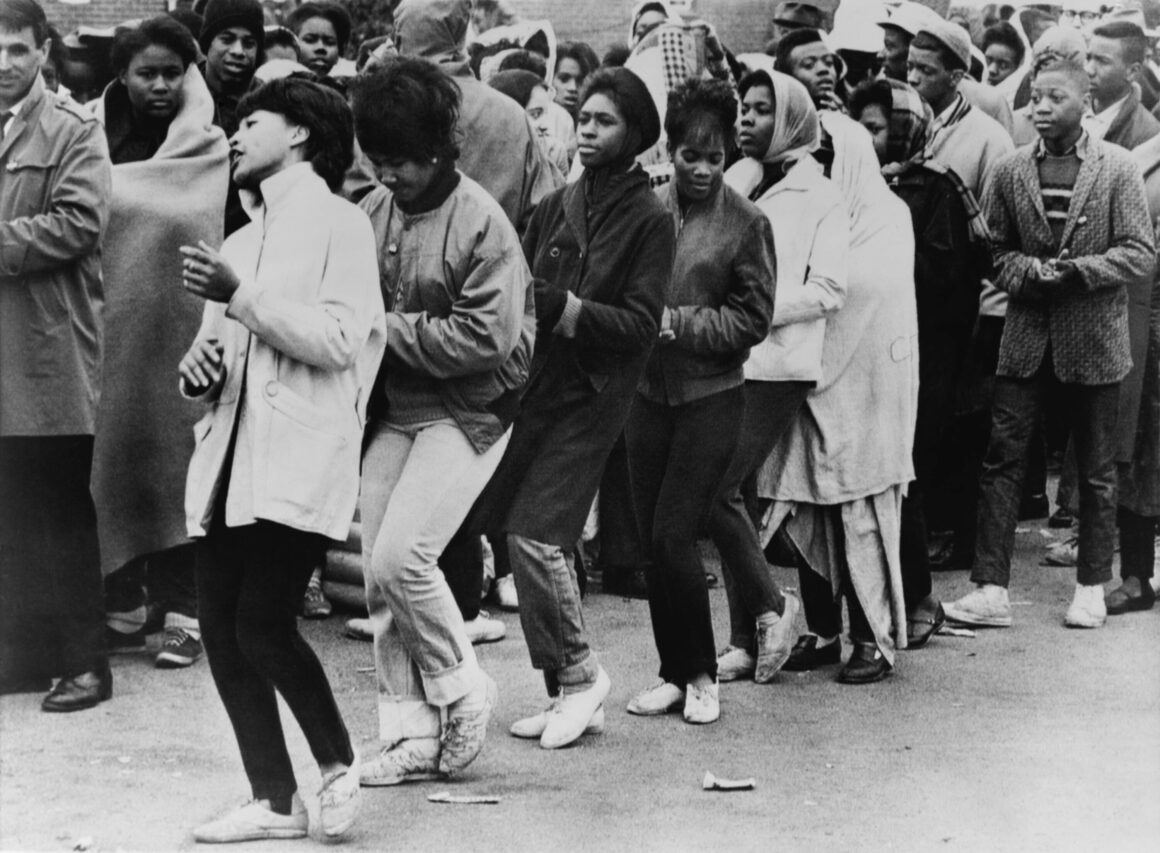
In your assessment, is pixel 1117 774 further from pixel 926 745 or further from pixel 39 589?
pixel 39 589

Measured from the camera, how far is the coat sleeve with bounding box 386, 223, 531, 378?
5.27m

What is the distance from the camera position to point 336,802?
495cm

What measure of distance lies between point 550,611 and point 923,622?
2106 millimetres

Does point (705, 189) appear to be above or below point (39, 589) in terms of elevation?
above

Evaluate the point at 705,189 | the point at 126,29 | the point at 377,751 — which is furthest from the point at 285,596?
the point at 126,29

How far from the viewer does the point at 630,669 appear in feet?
22.8

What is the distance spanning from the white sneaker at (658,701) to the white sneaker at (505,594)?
57.0 inches

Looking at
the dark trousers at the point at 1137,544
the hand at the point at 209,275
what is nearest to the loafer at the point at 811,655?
the dark trousers at the point at 1137,544

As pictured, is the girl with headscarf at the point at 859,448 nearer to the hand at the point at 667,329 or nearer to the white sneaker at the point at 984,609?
the white sneaker at the point at 984,609

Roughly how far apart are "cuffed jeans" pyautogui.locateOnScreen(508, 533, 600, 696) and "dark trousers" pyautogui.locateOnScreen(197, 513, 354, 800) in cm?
99

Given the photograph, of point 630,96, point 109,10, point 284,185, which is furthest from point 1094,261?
point 109,10

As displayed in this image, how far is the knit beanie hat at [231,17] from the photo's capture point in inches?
295

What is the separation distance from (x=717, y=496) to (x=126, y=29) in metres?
2.51

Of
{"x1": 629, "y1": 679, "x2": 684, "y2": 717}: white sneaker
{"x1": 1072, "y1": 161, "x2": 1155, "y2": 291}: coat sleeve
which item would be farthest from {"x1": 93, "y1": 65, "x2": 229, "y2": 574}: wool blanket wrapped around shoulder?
{"x1": 1072, "y1": 161, "x2": 1155, "y2": 291}: coat sleeve
